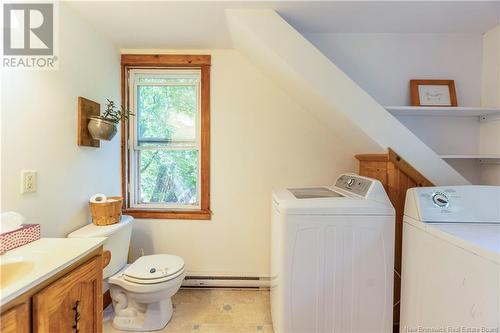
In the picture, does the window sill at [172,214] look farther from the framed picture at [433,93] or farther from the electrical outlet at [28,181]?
the framed picture at [433,93]

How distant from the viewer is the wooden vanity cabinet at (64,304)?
2.61 ft

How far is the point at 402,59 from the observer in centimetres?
202

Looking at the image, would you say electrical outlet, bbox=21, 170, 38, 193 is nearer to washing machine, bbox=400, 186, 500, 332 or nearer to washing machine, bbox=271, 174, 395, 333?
washing machine, bbox=271, 174, 395, 333

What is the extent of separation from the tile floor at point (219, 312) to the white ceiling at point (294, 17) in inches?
84.2

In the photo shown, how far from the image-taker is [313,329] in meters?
1.48

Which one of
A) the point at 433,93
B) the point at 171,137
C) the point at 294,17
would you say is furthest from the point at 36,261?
the point at 433,93

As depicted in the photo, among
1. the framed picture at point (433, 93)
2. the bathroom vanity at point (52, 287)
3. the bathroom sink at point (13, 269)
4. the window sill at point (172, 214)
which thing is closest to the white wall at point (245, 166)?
the window sill at point (172, 214)

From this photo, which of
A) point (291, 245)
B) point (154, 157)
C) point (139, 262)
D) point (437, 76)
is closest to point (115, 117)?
point (154, 157)

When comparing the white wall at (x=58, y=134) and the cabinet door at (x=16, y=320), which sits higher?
the white wall at (x=58, y=134)

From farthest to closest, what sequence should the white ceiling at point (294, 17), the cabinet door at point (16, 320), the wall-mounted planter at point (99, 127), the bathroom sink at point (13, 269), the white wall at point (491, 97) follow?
the white wall at point (491, 97)
the wall-mounted planter at point (99, 127)
the white ceiling at point (294, 17)
the bathroom sink at point (13, 269)
the cabinet door at point (16, 320)

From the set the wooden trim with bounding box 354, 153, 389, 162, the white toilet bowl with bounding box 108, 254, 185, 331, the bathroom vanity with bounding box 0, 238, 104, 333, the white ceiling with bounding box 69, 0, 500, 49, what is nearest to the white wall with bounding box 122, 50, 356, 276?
the wooden trim with bounding box 354, 153, 389, 162

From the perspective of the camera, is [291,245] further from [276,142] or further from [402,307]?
[276,142]

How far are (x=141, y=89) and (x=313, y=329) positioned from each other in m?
2.31

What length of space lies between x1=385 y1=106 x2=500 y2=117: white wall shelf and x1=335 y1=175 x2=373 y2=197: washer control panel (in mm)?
554
